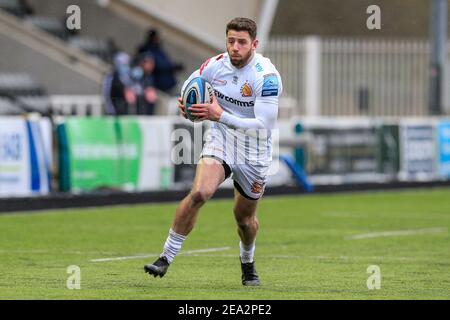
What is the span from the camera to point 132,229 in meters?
18.8

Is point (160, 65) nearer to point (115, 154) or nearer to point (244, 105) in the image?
point (115, 154)

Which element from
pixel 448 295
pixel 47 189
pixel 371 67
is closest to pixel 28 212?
pixel 47 189

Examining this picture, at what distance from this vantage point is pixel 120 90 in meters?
28.5

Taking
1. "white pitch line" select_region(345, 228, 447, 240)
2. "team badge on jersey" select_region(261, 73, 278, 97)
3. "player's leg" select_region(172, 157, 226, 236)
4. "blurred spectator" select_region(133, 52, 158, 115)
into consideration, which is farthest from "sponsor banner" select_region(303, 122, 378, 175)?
"player's leg" select_region(172, 157, 226, 236)

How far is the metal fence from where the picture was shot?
36719 mm

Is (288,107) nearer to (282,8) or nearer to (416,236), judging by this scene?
(416,236)

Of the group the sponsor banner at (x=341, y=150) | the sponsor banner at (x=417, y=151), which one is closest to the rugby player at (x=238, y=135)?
the sponsor banner at (x=341, y=150)

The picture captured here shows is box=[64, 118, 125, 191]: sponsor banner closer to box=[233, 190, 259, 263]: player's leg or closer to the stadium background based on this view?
the stadium background

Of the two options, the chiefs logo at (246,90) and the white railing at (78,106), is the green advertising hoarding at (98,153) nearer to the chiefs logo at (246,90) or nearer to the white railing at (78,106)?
the white railing at (78,106)

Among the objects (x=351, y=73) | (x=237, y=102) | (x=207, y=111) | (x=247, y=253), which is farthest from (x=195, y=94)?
(x=351, y=73)

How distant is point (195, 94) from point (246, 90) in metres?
0.45

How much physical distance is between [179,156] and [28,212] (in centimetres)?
462

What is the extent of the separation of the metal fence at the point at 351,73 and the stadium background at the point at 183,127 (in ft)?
0.13
